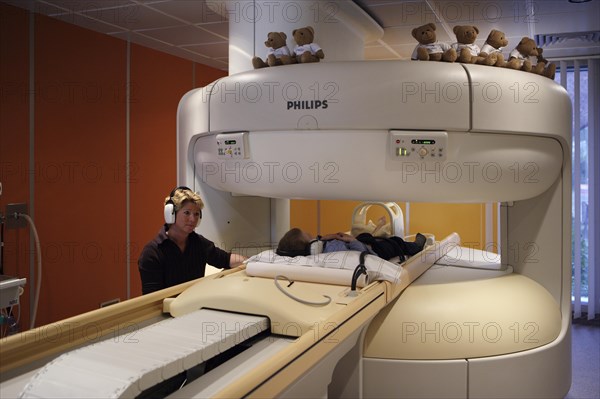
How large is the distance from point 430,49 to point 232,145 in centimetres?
86

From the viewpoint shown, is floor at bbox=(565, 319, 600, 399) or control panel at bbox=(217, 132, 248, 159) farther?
floor at bbox=(565, 319, 600, 399)

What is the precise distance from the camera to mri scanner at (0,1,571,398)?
5.64 ft

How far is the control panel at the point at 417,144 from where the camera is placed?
190cm

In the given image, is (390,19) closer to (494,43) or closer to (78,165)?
(494,43)

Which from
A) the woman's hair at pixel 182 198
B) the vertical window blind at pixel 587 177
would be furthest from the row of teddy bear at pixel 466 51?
the vertical window blind at pixel 587 177

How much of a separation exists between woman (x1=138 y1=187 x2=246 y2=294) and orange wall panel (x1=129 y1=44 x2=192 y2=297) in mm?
1920

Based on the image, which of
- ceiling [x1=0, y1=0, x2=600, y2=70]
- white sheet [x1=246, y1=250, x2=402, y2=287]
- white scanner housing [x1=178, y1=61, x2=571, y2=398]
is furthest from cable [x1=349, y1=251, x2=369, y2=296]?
ceiling [x1=0, y1=0, x2=600, y2=70]

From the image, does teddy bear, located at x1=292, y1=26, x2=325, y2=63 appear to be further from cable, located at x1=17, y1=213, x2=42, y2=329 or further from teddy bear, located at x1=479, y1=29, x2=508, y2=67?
cable, located at x1=17, y1=213, x2=42, y2=329

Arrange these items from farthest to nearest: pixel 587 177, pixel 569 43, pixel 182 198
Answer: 1. pixel 587 177
2. pixel 569 43
3. pixel 182 198

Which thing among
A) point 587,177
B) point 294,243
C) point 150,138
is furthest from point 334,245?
point 587,177

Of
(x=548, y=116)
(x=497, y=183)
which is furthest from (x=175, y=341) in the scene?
(x=548, y=116)

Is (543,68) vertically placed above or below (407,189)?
above

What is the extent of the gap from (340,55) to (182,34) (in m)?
1.67

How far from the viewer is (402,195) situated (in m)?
1.98
